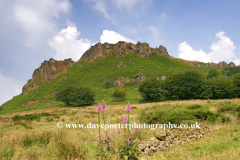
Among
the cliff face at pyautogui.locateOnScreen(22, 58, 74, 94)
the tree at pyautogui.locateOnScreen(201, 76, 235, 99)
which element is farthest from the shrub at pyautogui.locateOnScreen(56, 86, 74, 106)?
the cliff face at pyautogui.locateOnScreen(22, 58, 74, 94)

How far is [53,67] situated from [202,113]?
181562 mm

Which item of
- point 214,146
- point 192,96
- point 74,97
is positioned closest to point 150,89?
point 192,96

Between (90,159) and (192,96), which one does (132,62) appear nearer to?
(192,96)

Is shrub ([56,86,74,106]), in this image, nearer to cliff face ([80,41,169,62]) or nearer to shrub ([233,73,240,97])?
shrub ([233,73,240,97])

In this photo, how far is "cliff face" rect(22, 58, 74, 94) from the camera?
153250 mm

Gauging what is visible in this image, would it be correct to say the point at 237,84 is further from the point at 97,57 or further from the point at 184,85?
the point at 97,57

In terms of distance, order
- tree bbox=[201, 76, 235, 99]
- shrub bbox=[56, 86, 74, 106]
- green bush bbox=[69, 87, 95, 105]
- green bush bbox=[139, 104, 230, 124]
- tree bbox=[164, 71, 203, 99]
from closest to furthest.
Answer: green bush bbox=[139, 104, 230, 124], tree bbox=[201, 76, 235, 99], tree bbox=[164, 71, 203, 99], green bush bbox=[69, 87, 95, 105], shrub bbox=[56, 86, 74, 106]

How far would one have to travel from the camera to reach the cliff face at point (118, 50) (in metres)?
167

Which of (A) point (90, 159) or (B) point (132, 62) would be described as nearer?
(A) point (90, 159)

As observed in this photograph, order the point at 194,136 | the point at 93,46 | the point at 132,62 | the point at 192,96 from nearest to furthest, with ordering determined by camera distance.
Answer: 1. the point at 194,136
2. the point at 192,96
3. the point at 132,62
4. the point at 93,46

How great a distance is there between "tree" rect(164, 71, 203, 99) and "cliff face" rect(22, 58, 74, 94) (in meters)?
140

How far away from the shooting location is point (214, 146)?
502 cm

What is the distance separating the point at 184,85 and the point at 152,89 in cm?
1339

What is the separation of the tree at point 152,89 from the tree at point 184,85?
324 centimetres
